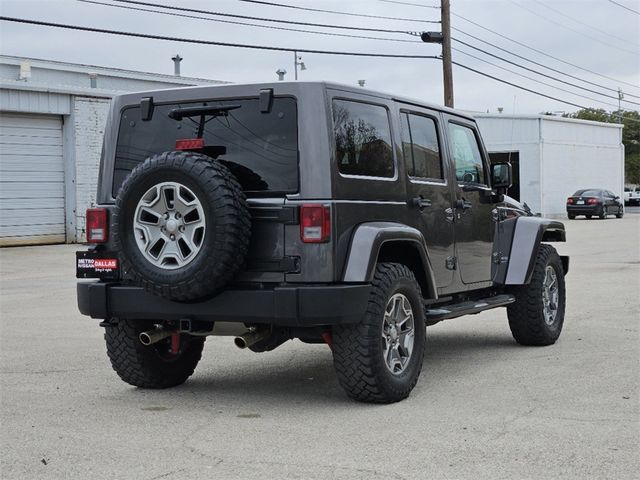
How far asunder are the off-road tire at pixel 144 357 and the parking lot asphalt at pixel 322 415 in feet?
0.39

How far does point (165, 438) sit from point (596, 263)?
49.7ft

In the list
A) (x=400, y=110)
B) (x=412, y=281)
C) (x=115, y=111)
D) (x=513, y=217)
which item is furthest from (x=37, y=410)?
(x=513, y=217)

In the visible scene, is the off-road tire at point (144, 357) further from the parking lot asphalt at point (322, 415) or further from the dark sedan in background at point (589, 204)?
the dark sedan in background at point (589, 204)

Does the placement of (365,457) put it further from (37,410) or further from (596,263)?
(596,263)

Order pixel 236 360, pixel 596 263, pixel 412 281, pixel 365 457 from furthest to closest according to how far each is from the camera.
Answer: pixel 596 263 < pixel 236 360 < pixel 412 281 < pixel 365 457

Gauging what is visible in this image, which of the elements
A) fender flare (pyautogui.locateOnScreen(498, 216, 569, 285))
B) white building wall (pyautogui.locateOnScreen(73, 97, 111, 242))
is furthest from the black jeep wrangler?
white building wall (pyautogui.locateOnScreen(73, 97, 111, 242))

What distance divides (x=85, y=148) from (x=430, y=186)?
22102 millimetres

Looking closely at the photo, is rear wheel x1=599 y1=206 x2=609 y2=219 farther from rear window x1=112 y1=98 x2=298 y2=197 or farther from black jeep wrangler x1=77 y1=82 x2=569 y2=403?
rear window x1=112 y1=98 x2=298 y2=197

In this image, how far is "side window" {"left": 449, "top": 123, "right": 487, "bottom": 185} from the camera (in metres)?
8.45

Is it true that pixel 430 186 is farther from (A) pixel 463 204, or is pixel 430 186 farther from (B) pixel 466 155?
(B) pixel 466 155

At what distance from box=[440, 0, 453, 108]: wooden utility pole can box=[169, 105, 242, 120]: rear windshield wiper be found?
24309mm

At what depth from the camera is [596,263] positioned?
64.6ft

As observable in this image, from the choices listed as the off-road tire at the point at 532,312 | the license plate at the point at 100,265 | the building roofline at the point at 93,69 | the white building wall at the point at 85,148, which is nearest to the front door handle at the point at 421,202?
the off-road tire at the point at 532,312

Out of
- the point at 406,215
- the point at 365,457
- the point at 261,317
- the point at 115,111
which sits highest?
the point at 115,111
